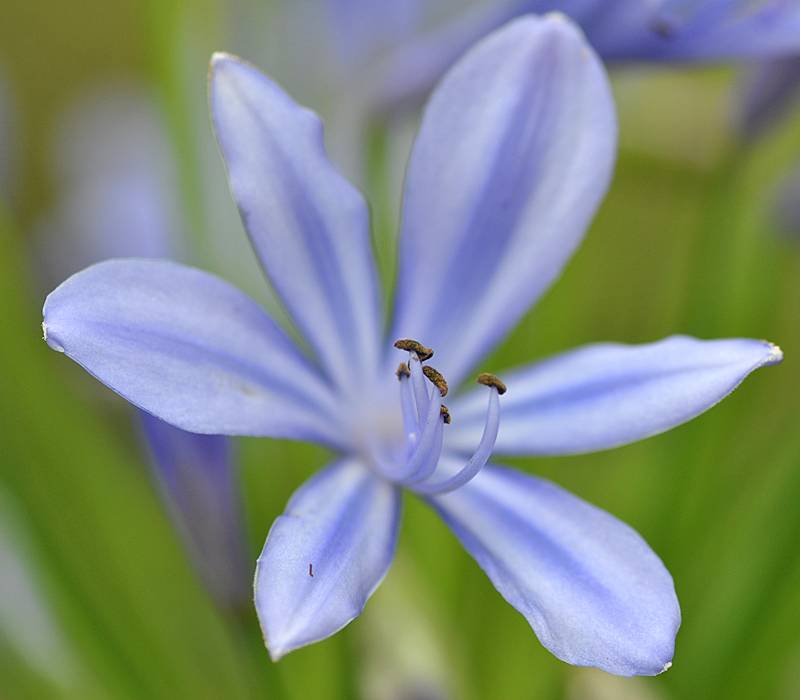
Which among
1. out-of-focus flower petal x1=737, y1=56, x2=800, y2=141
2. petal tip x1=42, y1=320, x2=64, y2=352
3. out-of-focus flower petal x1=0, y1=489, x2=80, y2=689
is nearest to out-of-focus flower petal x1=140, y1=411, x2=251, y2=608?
petal tip x1=42, y1=320, x2=64, y2=352

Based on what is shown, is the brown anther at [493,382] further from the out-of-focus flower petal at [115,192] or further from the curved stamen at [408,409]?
the out-of-focus flower petal at [115,192]

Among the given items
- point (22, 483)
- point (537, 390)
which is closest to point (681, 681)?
point (537, 390)

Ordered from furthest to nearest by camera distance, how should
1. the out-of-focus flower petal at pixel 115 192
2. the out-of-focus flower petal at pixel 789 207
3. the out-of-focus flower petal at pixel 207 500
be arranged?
the out-of-focus flower petal at pixel 115 192
the out-of-focus flower petal at pixel 789 207
the out-of-focus flower petal at pixel 207 500

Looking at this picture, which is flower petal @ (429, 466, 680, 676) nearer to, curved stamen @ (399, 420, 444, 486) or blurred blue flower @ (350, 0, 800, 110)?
curved stamen @ (399, 420, 444, 486)

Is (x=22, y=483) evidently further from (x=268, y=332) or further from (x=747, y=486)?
(x=747, y=486)

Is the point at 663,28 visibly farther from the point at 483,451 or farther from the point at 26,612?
the point at 26,612

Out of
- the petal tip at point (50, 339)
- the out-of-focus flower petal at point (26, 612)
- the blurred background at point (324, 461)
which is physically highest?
the petal tip at point (50, 339)

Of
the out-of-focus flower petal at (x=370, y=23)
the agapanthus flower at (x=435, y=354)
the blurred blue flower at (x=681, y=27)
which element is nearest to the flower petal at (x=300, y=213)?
the agapanthus flower at (x=435, y=354)
